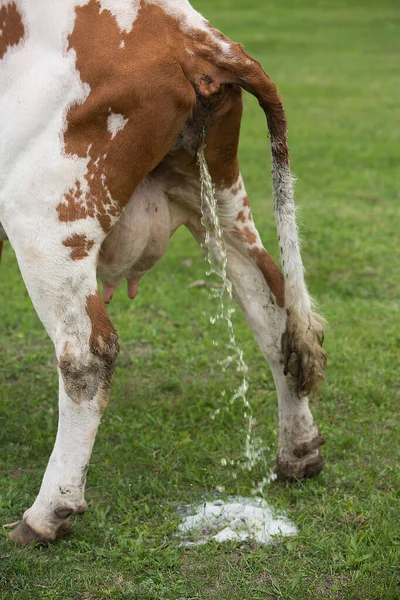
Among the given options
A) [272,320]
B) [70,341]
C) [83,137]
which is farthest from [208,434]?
[83,137]

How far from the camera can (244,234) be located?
4.29 m

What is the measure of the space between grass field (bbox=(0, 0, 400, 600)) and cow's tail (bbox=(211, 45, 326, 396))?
557 millimetres

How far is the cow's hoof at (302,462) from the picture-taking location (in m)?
4.27

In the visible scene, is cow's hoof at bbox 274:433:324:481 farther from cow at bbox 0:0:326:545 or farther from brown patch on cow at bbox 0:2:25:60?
brown patch on cow at bbox 0:2:25:60

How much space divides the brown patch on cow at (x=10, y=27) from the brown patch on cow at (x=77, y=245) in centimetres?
78

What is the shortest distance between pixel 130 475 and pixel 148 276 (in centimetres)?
300

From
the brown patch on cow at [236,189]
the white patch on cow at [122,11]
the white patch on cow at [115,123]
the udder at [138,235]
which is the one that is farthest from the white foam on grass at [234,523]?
the white patch on cow at [122,11]

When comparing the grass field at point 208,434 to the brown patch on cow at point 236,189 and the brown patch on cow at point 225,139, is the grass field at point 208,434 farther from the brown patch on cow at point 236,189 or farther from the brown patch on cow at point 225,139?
the brown patch on cow at point 225,139

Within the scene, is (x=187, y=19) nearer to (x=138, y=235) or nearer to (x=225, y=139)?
(x=225, y=139)

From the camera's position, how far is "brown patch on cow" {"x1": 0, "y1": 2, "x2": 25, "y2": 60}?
3676 millimetres

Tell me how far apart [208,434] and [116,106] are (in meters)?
1.92

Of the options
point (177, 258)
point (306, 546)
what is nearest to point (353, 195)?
point (177, 258)

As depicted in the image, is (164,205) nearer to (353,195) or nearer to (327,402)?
(327,402)

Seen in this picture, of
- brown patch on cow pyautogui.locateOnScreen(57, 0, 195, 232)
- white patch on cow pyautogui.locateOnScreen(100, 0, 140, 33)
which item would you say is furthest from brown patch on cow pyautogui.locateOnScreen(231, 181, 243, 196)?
white patch on cow pyautogui.locateOnScreen(100, 0, 140, 33)
